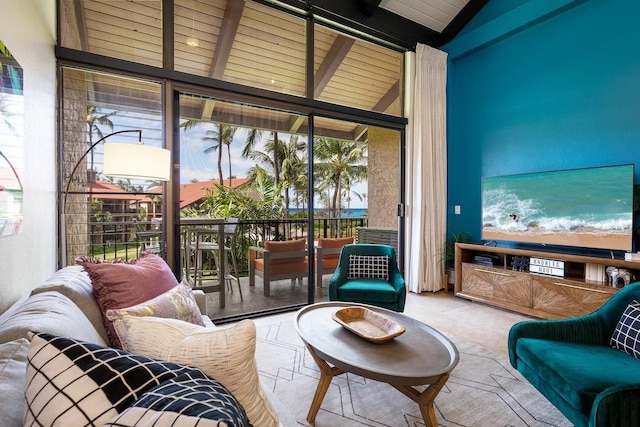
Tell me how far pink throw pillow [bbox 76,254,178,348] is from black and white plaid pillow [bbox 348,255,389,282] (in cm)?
198

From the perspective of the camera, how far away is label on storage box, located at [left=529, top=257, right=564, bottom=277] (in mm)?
3094

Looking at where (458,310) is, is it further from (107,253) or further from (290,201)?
(107,253)

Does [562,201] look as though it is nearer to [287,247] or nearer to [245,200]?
[287,247]

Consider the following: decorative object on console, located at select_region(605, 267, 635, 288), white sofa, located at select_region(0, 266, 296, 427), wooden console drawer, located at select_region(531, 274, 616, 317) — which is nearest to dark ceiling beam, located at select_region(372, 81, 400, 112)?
wooden console drawer, located at select_region(531, 274, 616, 317)

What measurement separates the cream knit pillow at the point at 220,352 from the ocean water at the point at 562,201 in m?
3.40

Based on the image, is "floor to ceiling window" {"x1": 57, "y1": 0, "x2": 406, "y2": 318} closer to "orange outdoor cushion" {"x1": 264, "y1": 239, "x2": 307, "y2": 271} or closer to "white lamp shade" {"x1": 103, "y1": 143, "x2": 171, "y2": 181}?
"orange outdoor cushion" {"x1": 264, "y1": 239, "x2": 307, "y2": 271}

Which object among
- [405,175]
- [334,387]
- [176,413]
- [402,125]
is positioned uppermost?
[402,125]

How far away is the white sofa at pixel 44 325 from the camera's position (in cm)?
66

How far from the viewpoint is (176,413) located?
21.7 inches

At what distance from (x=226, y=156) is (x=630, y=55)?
3.98 m

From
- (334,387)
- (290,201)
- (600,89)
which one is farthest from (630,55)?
(334,387)

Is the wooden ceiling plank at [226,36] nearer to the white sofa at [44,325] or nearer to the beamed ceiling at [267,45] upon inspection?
the beamed ceiling at [267,45]

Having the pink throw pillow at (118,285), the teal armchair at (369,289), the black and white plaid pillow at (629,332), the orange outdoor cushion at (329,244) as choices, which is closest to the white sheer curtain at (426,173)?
the orange outdoor cushion at (329,244)

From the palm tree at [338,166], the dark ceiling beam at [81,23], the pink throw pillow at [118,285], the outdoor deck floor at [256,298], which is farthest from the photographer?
the palm tree at [338,166]
